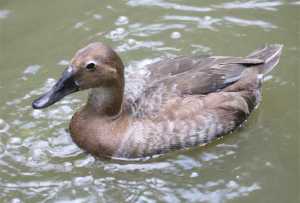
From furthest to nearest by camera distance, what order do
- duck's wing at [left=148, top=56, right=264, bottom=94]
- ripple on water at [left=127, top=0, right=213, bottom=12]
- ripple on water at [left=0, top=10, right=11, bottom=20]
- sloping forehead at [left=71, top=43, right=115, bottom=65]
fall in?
1. ripple on water at [left=0, top=10, right=11, bottom=20]
2. ripple on water at [left=127, top=0, right=213, bottom=12]
3. duck's wing at [left=148, top=56, right=264, bottom=94]
4. sloping forehead at [left=71, top=43, right=115, bottom=65]

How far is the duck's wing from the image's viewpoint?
6207 millimetres

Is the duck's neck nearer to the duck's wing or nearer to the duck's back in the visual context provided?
the duck's back

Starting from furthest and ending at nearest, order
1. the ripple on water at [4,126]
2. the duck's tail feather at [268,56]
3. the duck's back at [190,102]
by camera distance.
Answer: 1. the duck's tail feather at [268,56]
2. the ripple on water at [4,126]
3. the duck's back at [190,102]

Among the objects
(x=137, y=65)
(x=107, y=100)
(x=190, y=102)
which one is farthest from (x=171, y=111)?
(x=137, y=65)

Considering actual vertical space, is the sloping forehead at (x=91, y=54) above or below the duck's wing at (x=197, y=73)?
above

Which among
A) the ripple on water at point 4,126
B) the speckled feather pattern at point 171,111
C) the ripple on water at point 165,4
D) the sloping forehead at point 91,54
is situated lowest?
the ripple on water at point 4,126

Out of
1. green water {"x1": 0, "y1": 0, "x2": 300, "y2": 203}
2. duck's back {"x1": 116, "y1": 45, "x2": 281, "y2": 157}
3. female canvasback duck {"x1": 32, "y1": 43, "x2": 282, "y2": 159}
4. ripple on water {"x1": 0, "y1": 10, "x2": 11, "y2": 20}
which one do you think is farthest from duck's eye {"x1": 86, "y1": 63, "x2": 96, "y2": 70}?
ripple on water {"x1": 0, "y1": 10, "x2": 11, "y2": 20}

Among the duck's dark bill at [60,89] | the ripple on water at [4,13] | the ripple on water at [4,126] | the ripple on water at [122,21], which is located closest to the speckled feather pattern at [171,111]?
the duck's dark bill at [60,89]

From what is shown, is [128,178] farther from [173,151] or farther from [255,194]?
[255,194]

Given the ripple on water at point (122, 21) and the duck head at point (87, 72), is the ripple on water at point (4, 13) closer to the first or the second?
the ripple on water at point (122, 21)

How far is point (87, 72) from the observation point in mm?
5836

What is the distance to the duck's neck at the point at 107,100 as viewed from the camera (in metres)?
6.06

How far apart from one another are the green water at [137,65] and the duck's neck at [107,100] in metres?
0.46

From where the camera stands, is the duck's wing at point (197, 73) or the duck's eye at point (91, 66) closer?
the duck's eye at point (91, 66)
